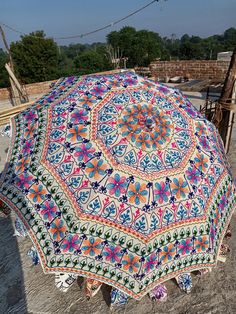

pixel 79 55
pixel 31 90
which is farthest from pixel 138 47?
pixel 31 90

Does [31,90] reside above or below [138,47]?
below

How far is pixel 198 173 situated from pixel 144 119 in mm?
728

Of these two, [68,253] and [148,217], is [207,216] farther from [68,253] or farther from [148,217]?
[68,253]

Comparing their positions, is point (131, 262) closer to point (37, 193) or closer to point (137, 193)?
point (137, 193)

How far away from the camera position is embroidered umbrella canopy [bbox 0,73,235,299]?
233 centimetres

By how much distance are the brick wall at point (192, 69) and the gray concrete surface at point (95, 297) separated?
14.3 m

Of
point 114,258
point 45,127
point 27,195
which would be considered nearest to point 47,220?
point 27,195

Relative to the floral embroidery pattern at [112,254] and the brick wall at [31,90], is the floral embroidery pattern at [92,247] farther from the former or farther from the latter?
the brick wall at [31,90]

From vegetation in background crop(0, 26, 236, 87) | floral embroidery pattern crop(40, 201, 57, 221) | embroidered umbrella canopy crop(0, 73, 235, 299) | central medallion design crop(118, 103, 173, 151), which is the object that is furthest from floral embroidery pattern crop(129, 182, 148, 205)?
vegetation in background crop(0, 26, 236, 87)

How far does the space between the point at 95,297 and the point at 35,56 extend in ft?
107

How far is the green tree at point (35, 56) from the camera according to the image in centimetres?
3155

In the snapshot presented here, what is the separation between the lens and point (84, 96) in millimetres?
2752

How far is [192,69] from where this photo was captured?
17.5 meters

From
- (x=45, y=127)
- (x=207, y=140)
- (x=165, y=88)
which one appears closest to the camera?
(x=45, y=127)
